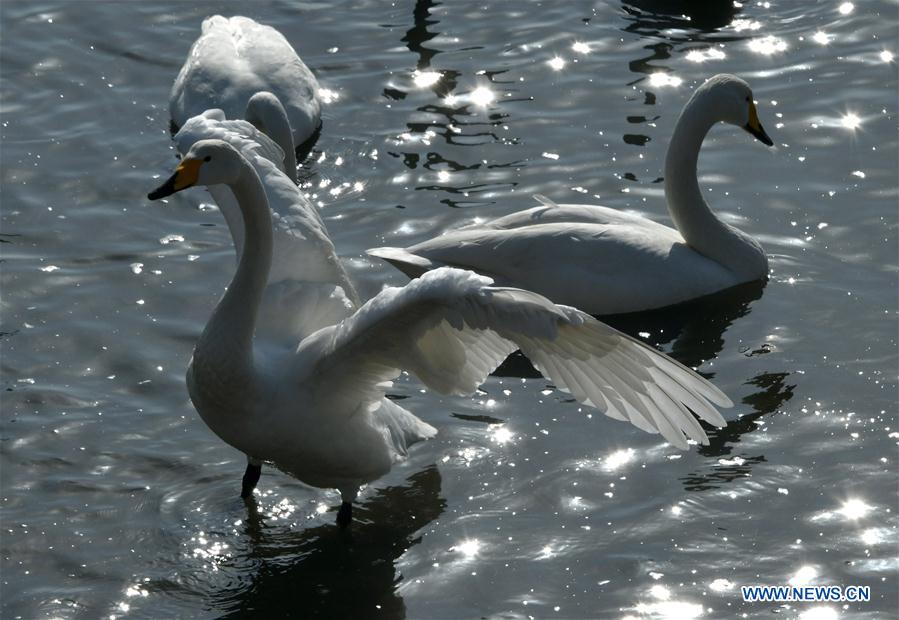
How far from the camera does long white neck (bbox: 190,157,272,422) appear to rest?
6418 mm

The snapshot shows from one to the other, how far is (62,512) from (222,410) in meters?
1.34

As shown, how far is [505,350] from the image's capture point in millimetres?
6516

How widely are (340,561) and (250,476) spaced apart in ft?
2.25

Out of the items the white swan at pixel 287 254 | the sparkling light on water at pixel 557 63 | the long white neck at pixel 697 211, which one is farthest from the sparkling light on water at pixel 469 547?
the sparkling light on water at pixel 557 63

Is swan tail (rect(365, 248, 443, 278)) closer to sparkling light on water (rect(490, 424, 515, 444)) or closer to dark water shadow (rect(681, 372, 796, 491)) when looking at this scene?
sparkling light on water (rect(490, 424, 515, 444))

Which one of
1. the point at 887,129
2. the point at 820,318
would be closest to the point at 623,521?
the point at 820,318

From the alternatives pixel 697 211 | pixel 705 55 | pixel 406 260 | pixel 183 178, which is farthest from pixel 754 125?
pixel 183 178

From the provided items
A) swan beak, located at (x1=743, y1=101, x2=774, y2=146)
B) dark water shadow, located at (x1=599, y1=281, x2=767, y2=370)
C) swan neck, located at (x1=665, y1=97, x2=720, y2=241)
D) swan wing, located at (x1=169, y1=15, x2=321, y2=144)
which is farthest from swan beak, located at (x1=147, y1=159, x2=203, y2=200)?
swan wing, located at (x1=169, y1=15, x2=321, y2=144)

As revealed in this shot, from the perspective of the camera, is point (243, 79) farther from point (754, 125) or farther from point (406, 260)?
point (754, 125)

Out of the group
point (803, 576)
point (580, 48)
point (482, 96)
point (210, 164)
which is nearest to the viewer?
point (210, 164)

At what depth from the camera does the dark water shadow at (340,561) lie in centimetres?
674

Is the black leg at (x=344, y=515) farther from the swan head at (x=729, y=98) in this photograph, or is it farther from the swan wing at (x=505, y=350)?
the swan head at (x=729, y=98)

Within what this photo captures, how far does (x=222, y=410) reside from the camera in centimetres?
652

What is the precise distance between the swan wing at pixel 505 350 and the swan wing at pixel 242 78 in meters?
4.77
